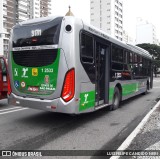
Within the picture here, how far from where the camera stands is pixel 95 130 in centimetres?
712

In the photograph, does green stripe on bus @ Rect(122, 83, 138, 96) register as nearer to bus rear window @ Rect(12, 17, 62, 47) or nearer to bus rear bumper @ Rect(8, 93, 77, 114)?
bus rear bumper @ Rect(8, 93, 77, 114)

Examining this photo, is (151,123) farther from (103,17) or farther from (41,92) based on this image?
(103,17)

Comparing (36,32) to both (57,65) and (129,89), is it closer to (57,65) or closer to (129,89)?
(57,65)

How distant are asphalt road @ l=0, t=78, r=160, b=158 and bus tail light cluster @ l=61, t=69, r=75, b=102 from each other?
0.96 meters

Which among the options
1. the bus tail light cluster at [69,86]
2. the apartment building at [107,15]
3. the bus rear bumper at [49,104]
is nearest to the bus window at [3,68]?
the bus rear bumper at [49,104]

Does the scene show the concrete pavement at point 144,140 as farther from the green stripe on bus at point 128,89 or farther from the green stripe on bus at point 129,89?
the green stripe on bus at point 129,89

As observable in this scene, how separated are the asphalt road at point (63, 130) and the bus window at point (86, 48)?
1.99m

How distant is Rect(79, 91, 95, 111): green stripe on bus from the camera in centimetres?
709

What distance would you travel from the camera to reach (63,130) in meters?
7.04

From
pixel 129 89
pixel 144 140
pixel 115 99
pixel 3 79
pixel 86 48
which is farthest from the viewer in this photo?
pixel 129 89

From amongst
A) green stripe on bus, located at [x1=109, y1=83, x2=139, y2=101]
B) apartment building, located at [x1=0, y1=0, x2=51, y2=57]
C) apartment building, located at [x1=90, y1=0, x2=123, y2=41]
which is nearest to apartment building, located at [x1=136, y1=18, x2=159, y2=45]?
apartment building, located at [x1=90, y1=0, x2=123, y2=41]

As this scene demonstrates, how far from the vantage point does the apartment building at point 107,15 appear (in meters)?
114

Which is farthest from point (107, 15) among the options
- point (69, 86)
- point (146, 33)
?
point (69, 86)

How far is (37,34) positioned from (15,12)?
99.8 m
